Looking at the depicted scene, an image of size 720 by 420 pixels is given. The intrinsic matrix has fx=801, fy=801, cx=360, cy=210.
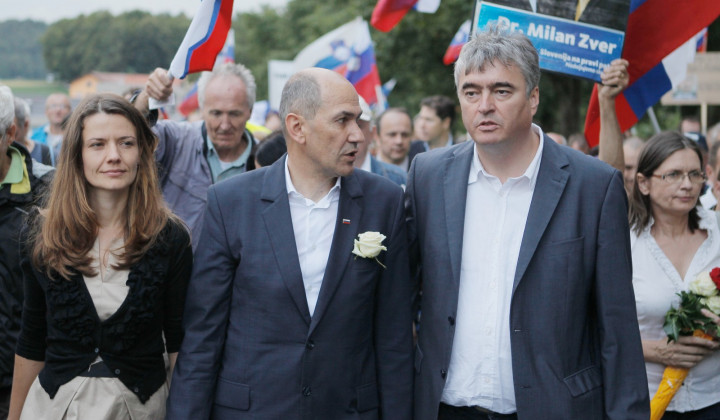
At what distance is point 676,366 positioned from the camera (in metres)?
4.44

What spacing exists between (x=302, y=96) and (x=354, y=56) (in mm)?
7809

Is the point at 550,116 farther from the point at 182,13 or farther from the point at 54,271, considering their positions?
the point at 182,13

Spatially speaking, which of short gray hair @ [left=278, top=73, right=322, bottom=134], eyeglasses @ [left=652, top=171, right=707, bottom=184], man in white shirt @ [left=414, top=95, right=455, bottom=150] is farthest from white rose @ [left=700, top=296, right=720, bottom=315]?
man in white shirt @ [left=414, top=95, right=455, bottom=150]

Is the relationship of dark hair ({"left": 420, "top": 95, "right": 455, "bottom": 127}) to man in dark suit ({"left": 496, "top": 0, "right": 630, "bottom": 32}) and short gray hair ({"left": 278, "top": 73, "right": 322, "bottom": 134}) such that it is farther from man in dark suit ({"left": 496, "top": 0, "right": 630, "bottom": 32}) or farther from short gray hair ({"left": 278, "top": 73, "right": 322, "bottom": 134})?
short gray hair ({"left": 278, "top": 73, "right": 322, "bottom": 134})

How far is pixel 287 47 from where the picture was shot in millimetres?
45562

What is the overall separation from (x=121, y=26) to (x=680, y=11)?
177ft

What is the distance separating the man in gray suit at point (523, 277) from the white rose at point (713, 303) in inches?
43.0

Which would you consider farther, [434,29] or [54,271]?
[434,29]

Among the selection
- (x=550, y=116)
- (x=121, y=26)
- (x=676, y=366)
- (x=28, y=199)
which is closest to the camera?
(x=28, y=199)

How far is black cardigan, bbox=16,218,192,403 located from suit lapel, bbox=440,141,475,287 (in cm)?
126

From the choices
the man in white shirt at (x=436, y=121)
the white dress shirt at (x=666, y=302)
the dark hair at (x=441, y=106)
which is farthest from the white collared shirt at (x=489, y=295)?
the dark hair at (x=441, y=106)

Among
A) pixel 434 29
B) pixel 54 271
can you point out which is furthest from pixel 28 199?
pixel 434 29

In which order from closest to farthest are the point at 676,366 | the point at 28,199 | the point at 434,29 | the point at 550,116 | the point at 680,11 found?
1. the point at 28,199
2. the point at 676,366
3. the point at 680,11
4. the point at 434,29
5. the point at 550,116

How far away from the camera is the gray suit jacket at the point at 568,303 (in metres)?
3.36
